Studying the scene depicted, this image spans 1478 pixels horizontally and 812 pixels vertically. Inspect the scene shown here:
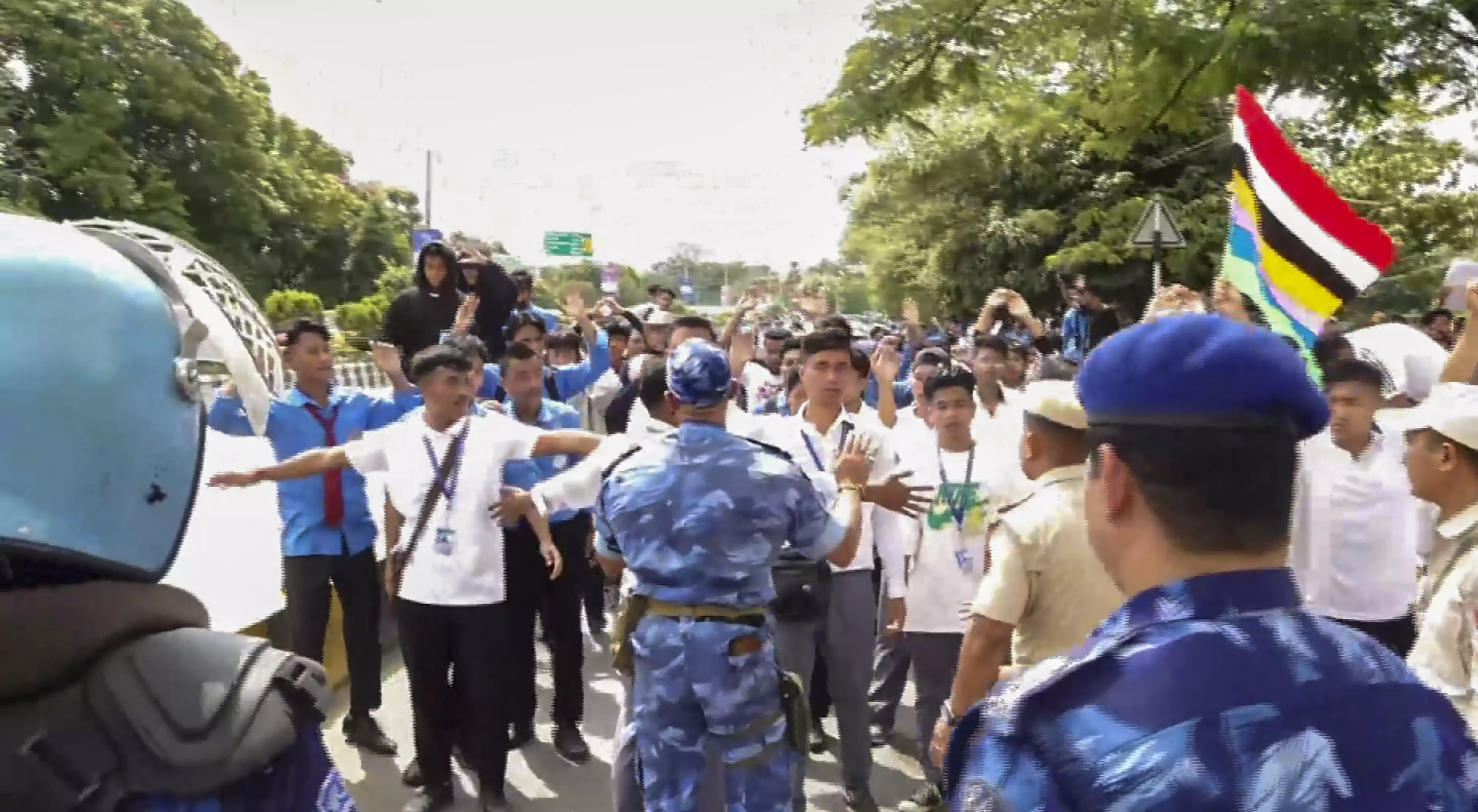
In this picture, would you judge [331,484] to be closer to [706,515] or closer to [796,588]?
[796,588]

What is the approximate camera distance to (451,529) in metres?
4.61

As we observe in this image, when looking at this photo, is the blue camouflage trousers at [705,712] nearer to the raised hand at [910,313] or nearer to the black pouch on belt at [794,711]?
the black pouch on belt at [794,711]

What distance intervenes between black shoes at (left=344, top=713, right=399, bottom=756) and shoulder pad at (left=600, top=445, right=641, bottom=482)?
272 cm

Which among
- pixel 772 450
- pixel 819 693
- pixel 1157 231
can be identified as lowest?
pixel 819 693

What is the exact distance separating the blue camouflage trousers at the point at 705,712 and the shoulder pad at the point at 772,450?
1.65 feet

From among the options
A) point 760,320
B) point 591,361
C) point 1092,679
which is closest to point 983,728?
point 1092,679

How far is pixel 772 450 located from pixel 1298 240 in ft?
9.01

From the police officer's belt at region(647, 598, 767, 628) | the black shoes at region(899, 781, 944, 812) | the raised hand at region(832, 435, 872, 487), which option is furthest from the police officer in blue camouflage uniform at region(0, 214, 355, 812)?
the black shoes at region(899, 781, 944, 812)

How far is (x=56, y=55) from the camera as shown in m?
25.5

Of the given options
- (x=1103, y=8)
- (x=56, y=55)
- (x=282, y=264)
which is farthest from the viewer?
(x=282, y=264)

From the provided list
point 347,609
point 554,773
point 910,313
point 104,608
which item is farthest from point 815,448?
point 910,313

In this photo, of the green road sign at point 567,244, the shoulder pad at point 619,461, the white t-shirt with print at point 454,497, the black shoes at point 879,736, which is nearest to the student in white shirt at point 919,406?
the black shoes at point 879,736

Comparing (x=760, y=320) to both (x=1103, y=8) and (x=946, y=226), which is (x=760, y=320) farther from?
(x=946, y=226)

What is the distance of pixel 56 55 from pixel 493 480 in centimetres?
2655
